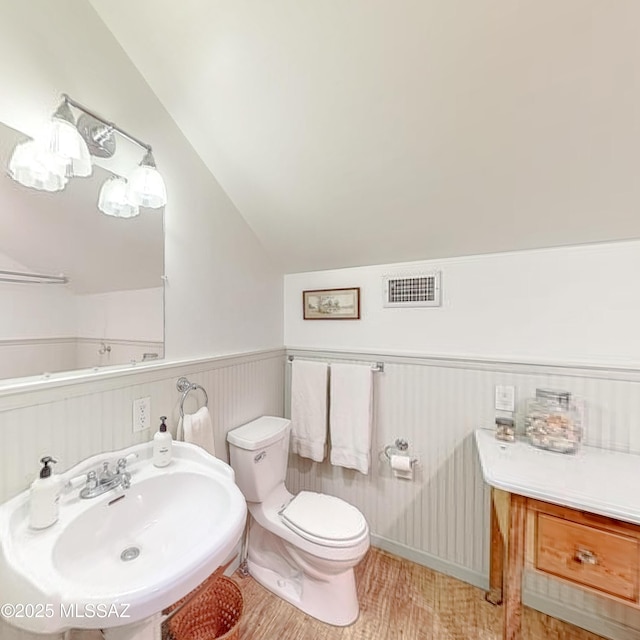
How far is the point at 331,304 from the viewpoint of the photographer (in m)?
2.04

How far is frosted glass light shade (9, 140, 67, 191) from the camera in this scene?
3.23ft

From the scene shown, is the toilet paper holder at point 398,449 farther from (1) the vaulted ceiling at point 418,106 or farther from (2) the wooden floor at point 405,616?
(1) the vaulted ceiling at point 418,106

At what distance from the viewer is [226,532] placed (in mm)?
852

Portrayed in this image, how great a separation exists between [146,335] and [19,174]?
66 cm

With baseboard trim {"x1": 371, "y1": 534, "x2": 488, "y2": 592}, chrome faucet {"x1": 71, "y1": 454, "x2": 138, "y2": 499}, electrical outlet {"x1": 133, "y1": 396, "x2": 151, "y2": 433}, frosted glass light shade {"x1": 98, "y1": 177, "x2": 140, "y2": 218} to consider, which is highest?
frosted glass light shade {"x1": 98, "y1": 177, "x2": 140, "y2": 218}

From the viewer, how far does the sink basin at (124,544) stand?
2.14ft

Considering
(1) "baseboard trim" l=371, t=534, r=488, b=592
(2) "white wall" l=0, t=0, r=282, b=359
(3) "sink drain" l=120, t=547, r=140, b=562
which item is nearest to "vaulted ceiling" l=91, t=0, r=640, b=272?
(2) "white wall" l=0, t=0, r=282, b=359

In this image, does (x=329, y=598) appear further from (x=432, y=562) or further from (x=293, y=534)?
(x=432, y=562)

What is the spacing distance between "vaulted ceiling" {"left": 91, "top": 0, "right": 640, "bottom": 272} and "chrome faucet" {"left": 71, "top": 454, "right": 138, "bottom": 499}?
4.50 feet

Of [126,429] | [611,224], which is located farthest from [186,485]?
[611,224]

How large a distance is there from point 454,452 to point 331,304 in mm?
1084

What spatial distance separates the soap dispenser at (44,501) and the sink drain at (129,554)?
0.76 ft

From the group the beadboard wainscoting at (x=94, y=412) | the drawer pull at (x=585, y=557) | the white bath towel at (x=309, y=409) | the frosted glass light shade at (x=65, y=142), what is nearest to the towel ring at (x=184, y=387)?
the beadboard wainscoting at (x=94, y=412)

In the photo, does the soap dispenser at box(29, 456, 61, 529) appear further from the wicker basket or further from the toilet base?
the toilet base
